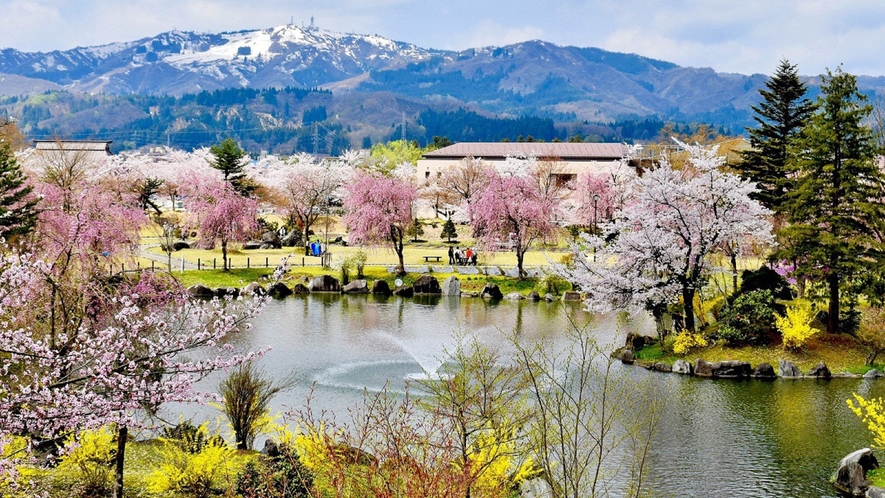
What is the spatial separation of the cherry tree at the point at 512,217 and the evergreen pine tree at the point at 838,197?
55.1ft

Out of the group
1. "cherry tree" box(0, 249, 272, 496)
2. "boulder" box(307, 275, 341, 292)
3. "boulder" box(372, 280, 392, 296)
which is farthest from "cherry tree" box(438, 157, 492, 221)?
"cherry tree" box(0, 249, 272, 496)

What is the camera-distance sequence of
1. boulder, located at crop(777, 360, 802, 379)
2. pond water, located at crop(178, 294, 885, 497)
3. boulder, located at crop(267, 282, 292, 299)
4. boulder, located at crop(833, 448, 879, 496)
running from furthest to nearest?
boulder, located at crop(267, 282, 292, 299) → boulder, located at crop(777, 360, 802, 379) → pond water, located at crop(178, 294, 885, 497) → boulder, located at crop(833, 448, 879, 496)

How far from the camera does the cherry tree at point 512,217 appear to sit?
137ft

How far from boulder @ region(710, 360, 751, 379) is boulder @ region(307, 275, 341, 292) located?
67.2ft

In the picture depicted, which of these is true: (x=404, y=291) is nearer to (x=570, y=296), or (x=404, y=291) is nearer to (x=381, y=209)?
(x=381, y=209)

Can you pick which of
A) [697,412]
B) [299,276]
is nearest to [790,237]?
[697,412]

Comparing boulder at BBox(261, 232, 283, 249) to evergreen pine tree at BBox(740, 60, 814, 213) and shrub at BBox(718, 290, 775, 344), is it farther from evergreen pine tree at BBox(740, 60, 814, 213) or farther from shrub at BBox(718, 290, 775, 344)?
shrub at BBox(718, 290, 775, 344)

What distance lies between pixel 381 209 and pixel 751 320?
21509mm

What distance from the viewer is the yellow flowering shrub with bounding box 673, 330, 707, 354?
82.3 feet

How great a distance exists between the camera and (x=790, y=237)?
26.6 m

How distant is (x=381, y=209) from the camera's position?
4247 centimetres

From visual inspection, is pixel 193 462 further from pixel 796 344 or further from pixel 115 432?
pixel 796 344

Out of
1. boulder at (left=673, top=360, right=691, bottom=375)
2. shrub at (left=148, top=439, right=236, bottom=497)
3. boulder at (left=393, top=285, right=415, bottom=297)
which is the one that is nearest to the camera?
shrub at (left=148, top=439, right=236, bottom=497)

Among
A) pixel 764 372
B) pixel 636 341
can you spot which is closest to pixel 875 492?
pixel 764 372
